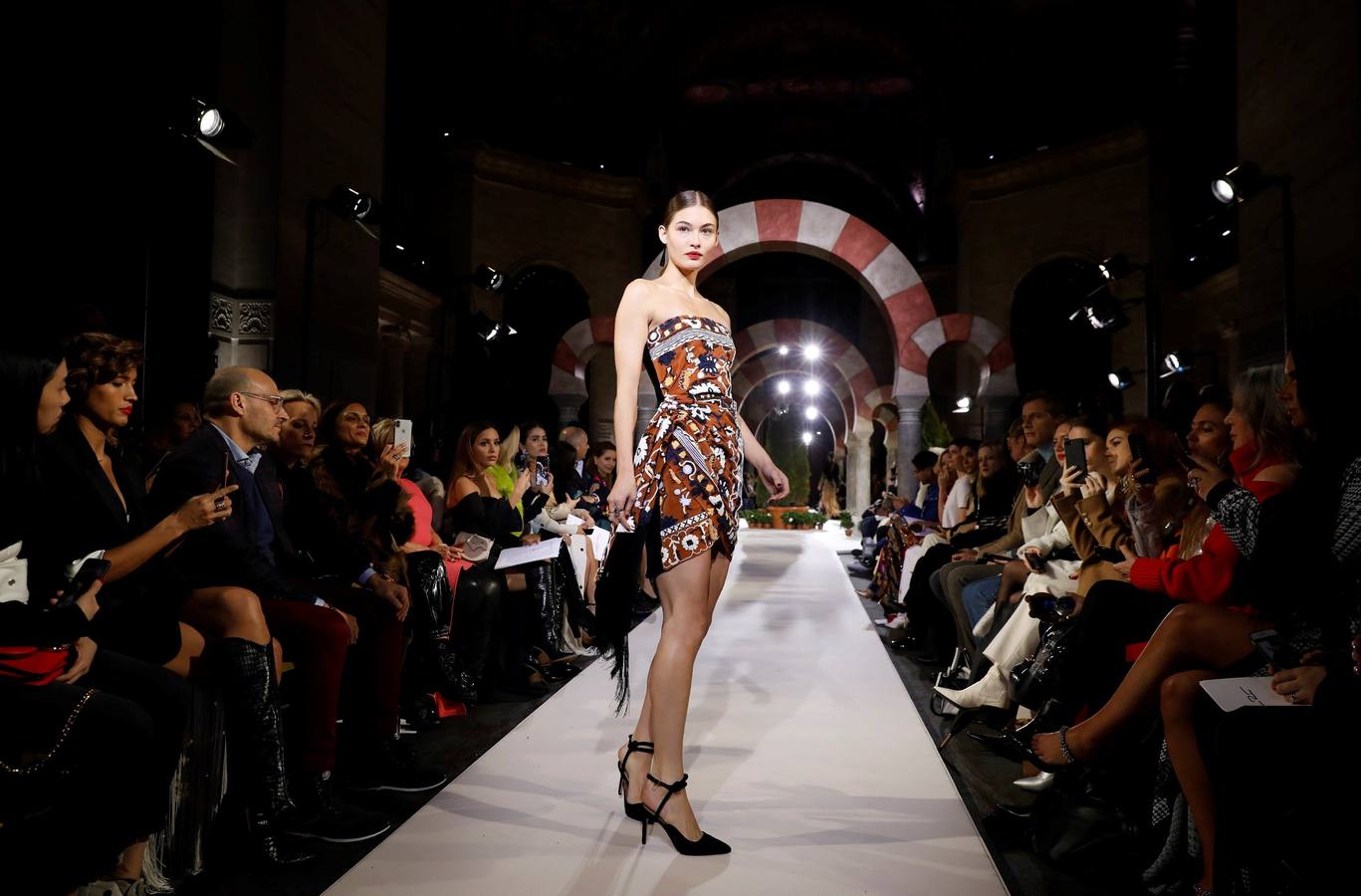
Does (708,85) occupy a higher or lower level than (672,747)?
higher

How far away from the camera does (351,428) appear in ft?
10.8

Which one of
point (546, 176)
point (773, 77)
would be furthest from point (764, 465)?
point (773, 77)

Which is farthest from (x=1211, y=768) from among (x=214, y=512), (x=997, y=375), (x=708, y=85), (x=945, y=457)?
(x=708, y=85)

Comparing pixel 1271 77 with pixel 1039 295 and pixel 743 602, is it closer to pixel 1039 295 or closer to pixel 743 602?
pixel 743 602

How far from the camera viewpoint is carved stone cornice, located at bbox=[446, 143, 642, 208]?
15.3 m

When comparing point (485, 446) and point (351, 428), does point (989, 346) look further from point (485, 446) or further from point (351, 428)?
point (351, 428)

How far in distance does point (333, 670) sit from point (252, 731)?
32 cm

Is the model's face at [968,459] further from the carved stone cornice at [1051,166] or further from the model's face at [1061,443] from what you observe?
the carved stone cornice at [1051,166]

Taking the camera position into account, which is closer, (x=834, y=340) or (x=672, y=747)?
(x=672, y=747)

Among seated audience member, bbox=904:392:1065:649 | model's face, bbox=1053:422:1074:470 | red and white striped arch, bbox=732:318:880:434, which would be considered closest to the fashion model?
model's face, bbox=1053:422:1074:470

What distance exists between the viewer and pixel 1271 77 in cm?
723

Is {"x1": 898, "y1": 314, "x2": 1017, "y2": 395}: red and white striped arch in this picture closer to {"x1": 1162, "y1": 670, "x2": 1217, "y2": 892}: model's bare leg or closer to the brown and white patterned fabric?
the brown and white patterned fabric

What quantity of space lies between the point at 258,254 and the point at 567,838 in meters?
6.10

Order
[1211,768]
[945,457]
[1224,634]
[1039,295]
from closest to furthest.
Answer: [1211,768]
[1224,634]
[945,457]
[1039,295]
